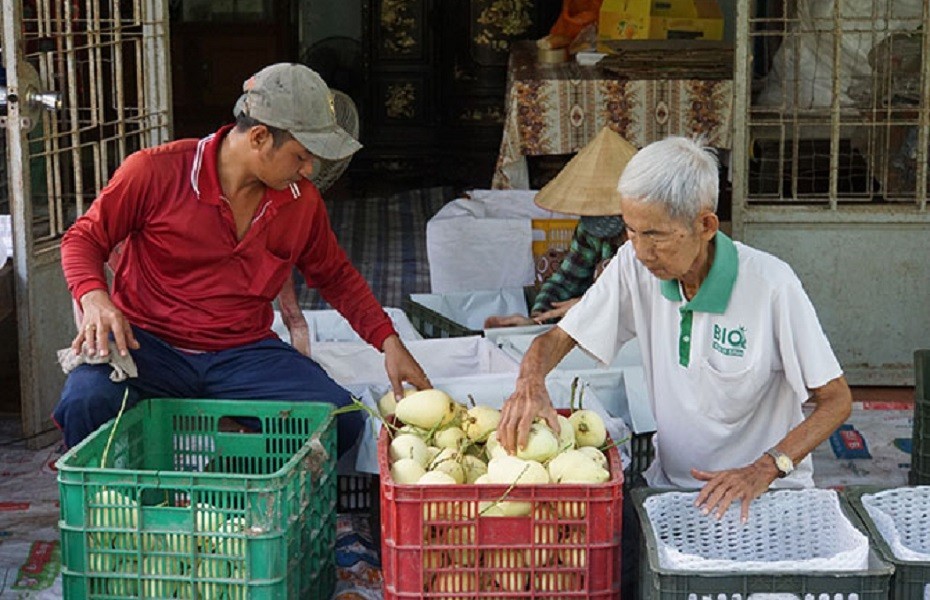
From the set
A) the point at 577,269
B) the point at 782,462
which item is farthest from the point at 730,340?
the point at 577,269

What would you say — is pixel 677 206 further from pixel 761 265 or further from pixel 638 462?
pixel 638 462

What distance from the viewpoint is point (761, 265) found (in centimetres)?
298

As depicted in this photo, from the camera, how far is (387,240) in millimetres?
7672

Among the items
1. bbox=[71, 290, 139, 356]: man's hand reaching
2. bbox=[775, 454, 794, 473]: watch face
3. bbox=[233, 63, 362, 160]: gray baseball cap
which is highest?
bbox=[233, 63, 362, 160]: gray baseball cap

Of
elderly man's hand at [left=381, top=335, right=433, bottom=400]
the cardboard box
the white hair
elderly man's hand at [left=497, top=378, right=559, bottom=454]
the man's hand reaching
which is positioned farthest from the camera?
the cardboard box

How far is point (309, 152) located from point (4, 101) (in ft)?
5.19

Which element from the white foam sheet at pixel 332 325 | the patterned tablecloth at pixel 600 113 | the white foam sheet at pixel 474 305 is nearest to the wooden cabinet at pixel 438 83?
the patterned tablecloth at pixel 600 113

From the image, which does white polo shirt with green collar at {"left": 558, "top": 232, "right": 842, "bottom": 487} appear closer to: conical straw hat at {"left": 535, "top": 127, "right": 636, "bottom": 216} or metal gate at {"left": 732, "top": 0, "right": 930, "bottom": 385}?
conical straw hat at {"left": 535, "top": 127, "right": 636, "bottom": 216}

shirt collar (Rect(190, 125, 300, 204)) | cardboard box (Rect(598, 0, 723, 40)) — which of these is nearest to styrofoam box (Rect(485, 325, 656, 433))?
shirt collar (Rect(190, 125, 300, 204))

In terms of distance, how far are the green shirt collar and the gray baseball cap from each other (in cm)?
94

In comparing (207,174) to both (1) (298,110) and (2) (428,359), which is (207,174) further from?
(2) (428,359)

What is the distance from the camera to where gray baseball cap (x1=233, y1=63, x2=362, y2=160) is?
3393 mm

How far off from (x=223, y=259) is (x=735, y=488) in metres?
1.54

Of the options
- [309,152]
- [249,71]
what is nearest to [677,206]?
[309,152]
